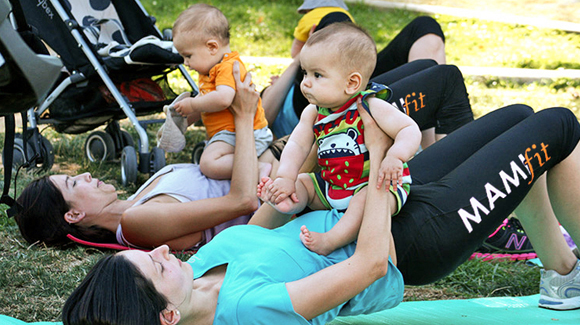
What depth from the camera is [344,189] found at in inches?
77.9

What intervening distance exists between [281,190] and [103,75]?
98.3 inches

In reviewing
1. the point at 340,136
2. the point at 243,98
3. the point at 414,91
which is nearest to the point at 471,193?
the point at 340,136

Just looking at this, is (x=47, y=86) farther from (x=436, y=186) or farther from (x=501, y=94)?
(x=501, y=94)

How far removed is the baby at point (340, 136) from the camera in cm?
182

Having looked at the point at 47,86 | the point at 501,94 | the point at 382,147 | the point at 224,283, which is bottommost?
the point at 501,94

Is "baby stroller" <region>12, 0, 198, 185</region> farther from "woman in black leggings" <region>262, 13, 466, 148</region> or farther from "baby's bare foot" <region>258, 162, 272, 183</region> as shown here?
"baby's bare foot" <region>258, 162, 272, 183</region>

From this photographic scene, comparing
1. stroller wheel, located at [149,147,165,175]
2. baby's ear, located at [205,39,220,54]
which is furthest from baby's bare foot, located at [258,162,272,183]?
stroller wheel, located at [149,147,165,175]

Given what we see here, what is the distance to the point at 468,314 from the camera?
2.38 metres

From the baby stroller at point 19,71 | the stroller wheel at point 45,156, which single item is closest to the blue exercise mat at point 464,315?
the baby stroller at point 19,71

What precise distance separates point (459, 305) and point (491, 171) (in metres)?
0.74

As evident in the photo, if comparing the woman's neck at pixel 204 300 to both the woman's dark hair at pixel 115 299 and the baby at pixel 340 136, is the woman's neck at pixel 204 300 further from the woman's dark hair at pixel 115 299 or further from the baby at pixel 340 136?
the baby at pixel 340 136

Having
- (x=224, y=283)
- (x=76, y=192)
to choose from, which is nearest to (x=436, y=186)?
(x=224, y=283)

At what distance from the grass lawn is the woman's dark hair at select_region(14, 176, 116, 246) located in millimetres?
69

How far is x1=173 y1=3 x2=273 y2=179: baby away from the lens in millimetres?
2916
